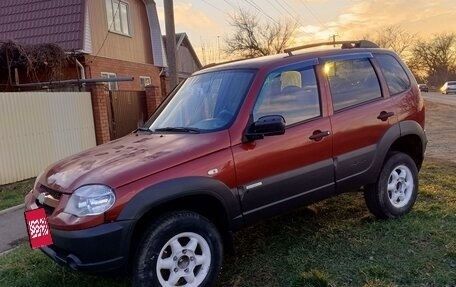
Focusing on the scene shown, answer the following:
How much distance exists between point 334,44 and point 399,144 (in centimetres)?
139

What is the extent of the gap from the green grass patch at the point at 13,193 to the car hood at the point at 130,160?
167 inches

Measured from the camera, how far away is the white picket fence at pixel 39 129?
916 cm

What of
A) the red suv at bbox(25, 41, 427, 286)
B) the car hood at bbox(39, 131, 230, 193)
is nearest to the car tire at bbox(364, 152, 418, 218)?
the red suv at bbox(25, 41, 427, 286)

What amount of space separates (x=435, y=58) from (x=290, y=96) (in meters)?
86.0

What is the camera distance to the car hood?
323 centimetres

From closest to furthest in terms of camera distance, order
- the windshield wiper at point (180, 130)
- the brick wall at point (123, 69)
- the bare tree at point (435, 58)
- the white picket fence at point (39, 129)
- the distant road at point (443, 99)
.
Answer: the windshield wiper at point (180, 130)
the white picket fence at point (39, 129)
the brick wall at point (123, 69)
the distant road at point (443, 99)
the bare tree at point (435, 58)

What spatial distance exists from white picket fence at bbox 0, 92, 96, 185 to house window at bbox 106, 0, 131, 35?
257 inches

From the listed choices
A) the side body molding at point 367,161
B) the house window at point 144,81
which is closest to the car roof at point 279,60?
the side body molding at point 367,161

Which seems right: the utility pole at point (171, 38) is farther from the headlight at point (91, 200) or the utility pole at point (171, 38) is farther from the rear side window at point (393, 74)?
the headlight at point (91, 200)

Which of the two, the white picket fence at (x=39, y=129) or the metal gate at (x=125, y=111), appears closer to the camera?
the white picket fence at (x=39, y=129)

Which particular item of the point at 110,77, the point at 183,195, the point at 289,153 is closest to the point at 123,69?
the point at 110,77

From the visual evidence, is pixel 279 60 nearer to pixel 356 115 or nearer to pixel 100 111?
pixel 356 115

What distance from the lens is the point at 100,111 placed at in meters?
11.5

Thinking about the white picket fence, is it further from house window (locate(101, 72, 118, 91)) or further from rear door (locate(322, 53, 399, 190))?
rear door (locate(322, 53, 399, 190))
